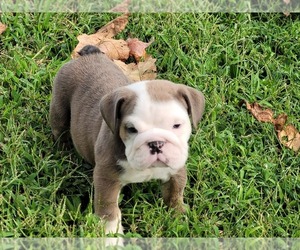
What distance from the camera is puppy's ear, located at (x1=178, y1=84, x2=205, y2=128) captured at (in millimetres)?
4156

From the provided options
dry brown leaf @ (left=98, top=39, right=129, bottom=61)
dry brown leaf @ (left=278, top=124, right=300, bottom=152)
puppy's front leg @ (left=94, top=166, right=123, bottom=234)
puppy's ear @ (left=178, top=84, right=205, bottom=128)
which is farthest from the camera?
dry brown leaf @ (left=98, top=39, right=129, bottom=61)

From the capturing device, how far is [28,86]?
5.33 meters

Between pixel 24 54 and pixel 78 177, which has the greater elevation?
pixel 24 54

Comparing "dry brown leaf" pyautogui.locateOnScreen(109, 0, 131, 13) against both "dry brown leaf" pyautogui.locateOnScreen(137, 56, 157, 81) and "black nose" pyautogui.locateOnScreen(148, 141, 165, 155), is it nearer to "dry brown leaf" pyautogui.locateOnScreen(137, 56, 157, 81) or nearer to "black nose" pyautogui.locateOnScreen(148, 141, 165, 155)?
"dry brown leaf" pyautogui.locateOnScreen(137, 56, 157, 81)

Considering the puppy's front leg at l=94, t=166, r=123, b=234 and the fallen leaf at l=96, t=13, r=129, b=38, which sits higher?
the fallen leaf at l=96, t=13, r=129, b=38

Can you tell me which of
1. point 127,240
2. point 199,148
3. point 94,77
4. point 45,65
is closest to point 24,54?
point 45,65

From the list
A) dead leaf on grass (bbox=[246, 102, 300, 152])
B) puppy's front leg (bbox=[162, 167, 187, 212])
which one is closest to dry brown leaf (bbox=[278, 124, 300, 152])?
dead leaf on grass (bbox=[246, 102, 300, 152])

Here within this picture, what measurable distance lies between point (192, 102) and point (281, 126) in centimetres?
123

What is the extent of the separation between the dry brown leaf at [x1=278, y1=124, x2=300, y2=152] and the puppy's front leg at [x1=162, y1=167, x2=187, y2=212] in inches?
36.7

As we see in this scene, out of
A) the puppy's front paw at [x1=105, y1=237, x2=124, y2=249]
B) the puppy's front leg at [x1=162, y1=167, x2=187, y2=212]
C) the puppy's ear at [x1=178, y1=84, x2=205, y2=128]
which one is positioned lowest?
the puppy's front paw at [x1=105, y1=237, x2=124, y2=249]

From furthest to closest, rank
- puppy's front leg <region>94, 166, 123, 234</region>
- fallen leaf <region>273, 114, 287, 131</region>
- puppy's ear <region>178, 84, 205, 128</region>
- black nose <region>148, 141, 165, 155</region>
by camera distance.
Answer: fallen leaf <region>273, 114, 287, 131</region>
puppy's front leg <region>94, 166, 123, 234</region>
puppy's ear <region>178, 84, 205, 128</region>
black nose <region>148, 141, 165, 155</region>

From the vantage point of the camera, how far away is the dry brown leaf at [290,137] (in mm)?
5078

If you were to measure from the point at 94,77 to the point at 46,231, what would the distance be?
106 centimetres

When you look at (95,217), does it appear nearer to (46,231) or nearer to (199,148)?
(46,231)
